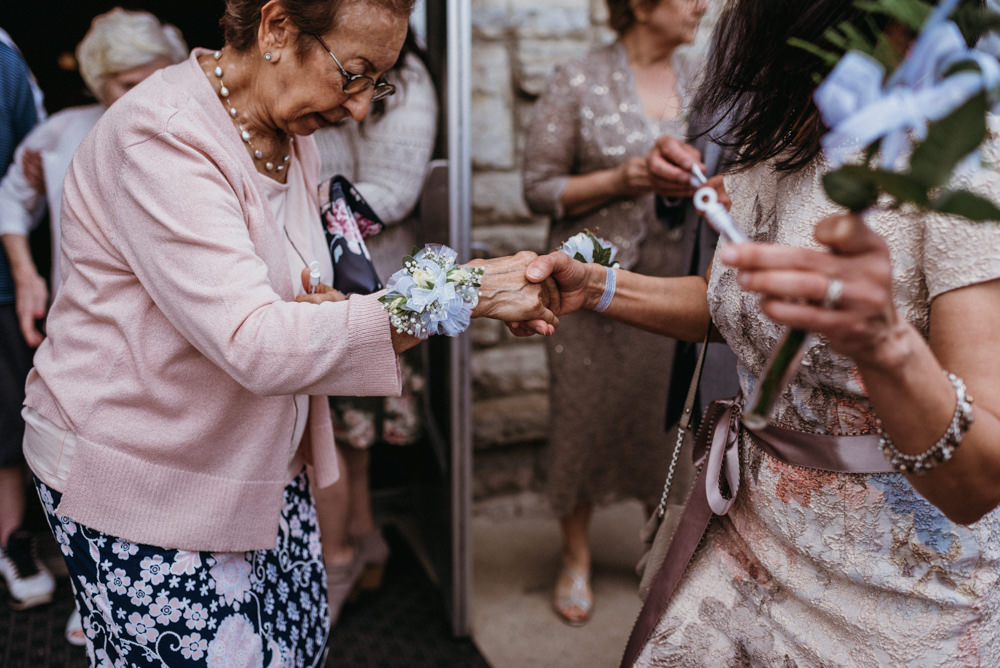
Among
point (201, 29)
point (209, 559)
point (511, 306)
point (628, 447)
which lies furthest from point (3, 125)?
point (628, 447)

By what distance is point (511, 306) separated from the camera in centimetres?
158

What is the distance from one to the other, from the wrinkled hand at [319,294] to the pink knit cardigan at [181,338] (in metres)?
0.06

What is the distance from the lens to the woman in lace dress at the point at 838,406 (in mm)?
910

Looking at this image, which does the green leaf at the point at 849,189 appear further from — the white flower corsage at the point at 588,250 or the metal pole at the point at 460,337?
the metal pole at the point at 460,337

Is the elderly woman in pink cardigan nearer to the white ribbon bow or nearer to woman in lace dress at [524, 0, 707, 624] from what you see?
the white ribbon bow

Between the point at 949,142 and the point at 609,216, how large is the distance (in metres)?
2.19

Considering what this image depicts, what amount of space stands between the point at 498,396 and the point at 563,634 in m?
1.19

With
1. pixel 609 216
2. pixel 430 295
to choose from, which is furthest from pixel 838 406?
pixel 609 216

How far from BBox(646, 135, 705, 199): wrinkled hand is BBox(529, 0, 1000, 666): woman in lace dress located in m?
0.83

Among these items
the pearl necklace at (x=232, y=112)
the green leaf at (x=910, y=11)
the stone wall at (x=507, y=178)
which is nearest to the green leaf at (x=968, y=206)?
the green leaf at (x=910, y=11)

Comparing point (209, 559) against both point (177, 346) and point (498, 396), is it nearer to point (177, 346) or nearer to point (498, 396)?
point (177, 346)

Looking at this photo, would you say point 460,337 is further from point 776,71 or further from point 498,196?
point 776,71

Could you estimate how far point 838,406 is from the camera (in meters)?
1.29

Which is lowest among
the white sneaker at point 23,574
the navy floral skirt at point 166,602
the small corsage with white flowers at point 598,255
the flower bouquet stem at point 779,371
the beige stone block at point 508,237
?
the white sneaker at point 23,574
